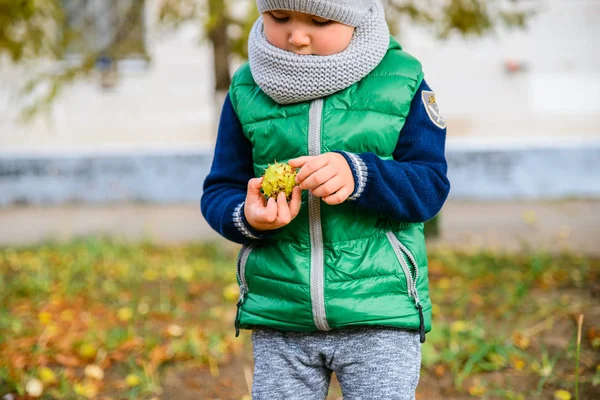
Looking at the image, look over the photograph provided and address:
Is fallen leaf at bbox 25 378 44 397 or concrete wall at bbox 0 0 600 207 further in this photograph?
concrete wall at bbox 0 0 600 207

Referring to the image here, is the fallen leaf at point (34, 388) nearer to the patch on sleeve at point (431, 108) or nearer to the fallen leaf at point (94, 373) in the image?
the fallen leaf at point (94, 373)

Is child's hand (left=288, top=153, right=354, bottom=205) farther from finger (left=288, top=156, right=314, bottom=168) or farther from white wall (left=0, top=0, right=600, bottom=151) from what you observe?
white wall (left=0, top=0, right=600, bottom=151)

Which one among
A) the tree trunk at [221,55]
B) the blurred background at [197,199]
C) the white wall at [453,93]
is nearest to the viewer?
the blurred background at [197,199]

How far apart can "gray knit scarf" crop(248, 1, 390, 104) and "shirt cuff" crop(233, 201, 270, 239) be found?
297mm

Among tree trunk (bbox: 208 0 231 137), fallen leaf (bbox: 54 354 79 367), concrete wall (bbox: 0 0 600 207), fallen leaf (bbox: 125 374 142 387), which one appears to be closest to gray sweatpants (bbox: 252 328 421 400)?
fallen leaf (bbox: 125 374 142 387)

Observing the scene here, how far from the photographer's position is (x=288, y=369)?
1808 mm

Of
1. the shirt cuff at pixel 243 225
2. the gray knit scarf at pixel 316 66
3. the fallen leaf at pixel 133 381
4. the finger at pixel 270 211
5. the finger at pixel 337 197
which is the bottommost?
the fallen leaf at pixel 133 381

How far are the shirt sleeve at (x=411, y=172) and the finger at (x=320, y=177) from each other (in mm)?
71

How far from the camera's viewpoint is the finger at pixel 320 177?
5.04 ft

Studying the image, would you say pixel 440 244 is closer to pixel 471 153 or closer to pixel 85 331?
pixel 471 153

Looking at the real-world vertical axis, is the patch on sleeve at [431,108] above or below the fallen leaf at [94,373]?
above

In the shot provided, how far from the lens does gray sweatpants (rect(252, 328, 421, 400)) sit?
1.73 m

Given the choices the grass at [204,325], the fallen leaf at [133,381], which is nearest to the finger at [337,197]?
the grass at [204,325]

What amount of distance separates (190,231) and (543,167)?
12.9 ft
